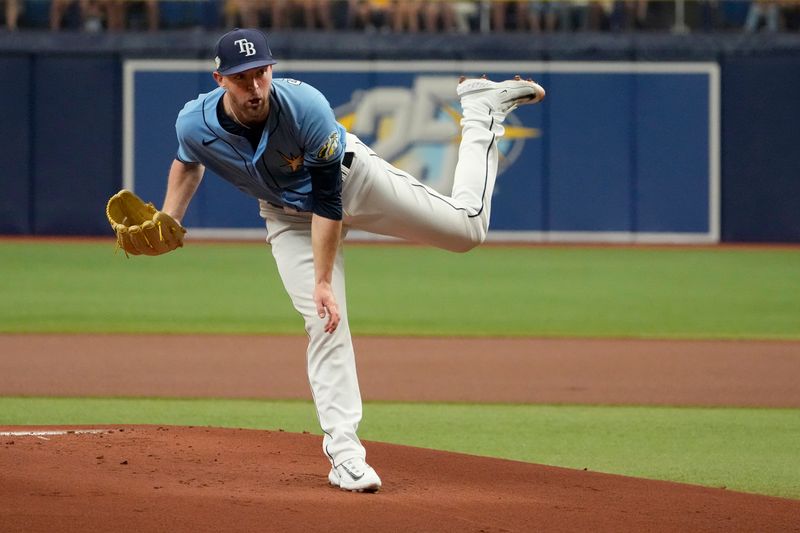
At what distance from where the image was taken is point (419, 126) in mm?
20844

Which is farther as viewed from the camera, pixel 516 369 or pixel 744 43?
pixel 744 43

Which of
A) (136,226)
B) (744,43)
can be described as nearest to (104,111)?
(744,43)

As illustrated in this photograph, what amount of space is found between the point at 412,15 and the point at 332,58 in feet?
5.16

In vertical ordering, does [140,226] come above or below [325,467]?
above

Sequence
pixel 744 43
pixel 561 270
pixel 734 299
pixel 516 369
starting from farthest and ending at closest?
1. pixel 744 43
2. pixel 561 270
3. pixel 734 299
4. pixel 516 369

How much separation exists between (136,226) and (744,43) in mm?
17098

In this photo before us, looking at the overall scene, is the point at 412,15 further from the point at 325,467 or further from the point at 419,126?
the point at 325,467

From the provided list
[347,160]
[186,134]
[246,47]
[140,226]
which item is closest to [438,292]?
[347,160]

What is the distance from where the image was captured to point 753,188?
20.8 metres

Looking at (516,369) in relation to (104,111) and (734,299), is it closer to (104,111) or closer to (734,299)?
(734,299)

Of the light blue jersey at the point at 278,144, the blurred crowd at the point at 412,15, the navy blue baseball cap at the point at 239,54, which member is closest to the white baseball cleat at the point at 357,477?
the light blue jersey at the point at 278,144

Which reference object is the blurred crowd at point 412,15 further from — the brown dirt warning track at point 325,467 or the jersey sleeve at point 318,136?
the jersey sleeve at point 318,136

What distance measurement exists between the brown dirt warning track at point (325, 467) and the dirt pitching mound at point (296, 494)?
0.01 m

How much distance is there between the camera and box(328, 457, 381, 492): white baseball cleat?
5.00 metres
